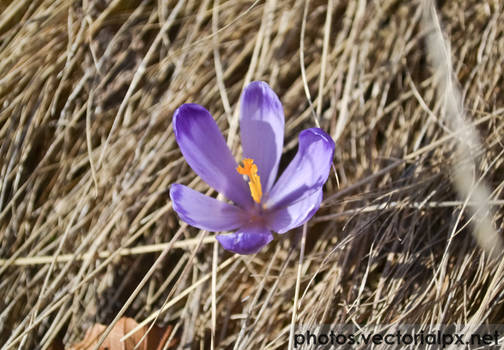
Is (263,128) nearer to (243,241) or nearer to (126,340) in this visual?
(243,241)

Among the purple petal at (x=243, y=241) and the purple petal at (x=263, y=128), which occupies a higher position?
the purple petal at (x=263, y=128)

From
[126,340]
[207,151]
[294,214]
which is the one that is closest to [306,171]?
[294,214]

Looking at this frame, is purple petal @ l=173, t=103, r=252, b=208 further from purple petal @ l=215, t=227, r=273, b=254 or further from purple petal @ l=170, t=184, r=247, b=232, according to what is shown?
purple petal @ l=215, t=227, r=273, b=254

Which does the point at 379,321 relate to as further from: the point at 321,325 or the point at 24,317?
the point at 24,317

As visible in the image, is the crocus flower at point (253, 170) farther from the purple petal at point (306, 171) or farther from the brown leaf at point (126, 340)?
the brown leaf at point (126, 340)

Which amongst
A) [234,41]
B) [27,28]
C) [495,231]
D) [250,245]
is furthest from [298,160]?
[27,28]

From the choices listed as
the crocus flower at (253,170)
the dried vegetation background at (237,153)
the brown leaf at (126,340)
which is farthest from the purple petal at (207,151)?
the brown leaf at (126,340)

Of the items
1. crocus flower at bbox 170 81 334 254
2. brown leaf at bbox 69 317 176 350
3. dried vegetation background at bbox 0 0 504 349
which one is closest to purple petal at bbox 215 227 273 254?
crocus flower at bbox 170 81 334 254
